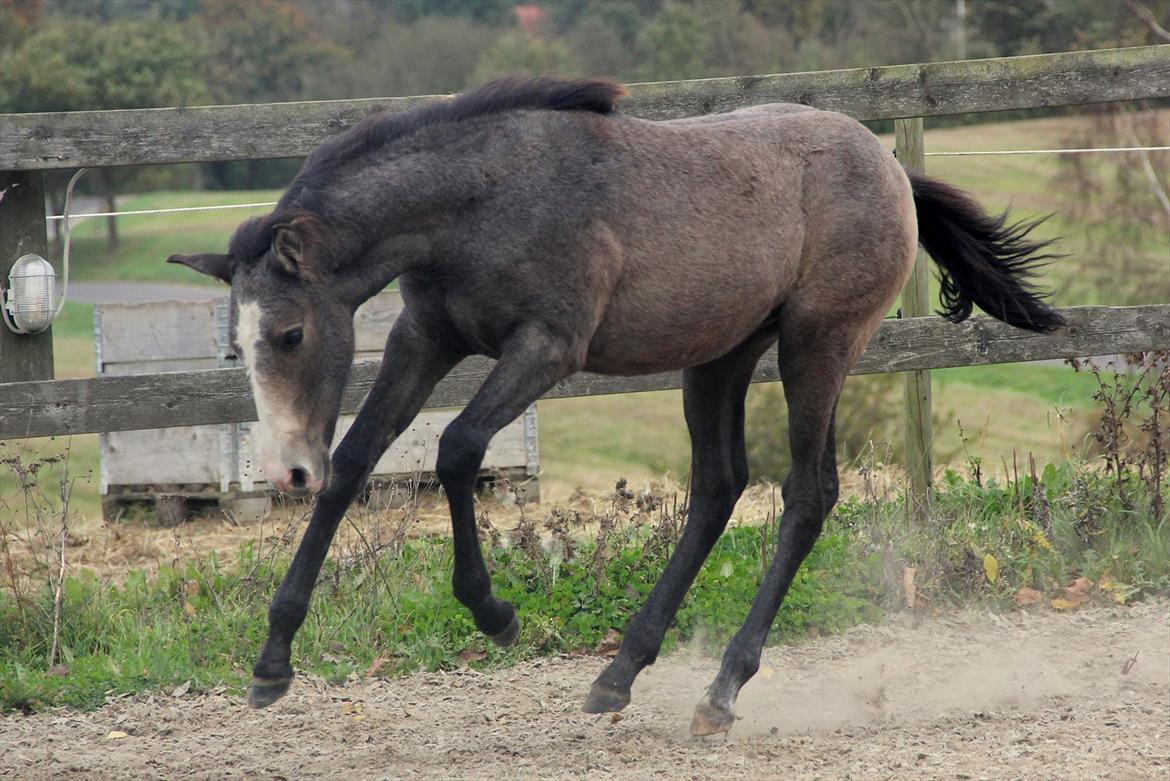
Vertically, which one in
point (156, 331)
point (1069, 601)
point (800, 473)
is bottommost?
point (1069, 601)

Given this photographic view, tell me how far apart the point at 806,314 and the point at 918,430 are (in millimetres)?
2001

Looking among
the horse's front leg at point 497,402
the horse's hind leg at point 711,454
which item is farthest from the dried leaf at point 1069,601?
the horse's front leg at point 497,402

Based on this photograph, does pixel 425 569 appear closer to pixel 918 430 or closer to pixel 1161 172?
pixel 918 430

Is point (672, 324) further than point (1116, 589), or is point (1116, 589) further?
point (1116, 589)

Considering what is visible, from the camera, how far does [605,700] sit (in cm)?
393

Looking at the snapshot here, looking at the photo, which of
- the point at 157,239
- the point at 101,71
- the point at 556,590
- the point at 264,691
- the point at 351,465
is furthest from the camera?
the point at 101,71

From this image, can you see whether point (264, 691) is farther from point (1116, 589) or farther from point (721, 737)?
point (1116, 589)

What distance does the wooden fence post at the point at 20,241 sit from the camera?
4.82m

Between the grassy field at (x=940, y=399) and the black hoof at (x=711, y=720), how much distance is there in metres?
3.37

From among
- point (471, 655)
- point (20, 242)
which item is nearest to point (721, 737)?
point (471, 655)

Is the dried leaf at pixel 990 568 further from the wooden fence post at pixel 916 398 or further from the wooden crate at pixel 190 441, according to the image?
the wooden crate at pixel 190 441

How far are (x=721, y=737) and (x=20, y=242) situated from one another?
3145 millimetres

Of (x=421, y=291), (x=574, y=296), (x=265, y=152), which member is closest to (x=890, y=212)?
(x=574, y=296)

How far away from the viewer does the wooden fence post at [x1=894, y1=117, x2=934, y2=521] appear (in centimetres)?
576
